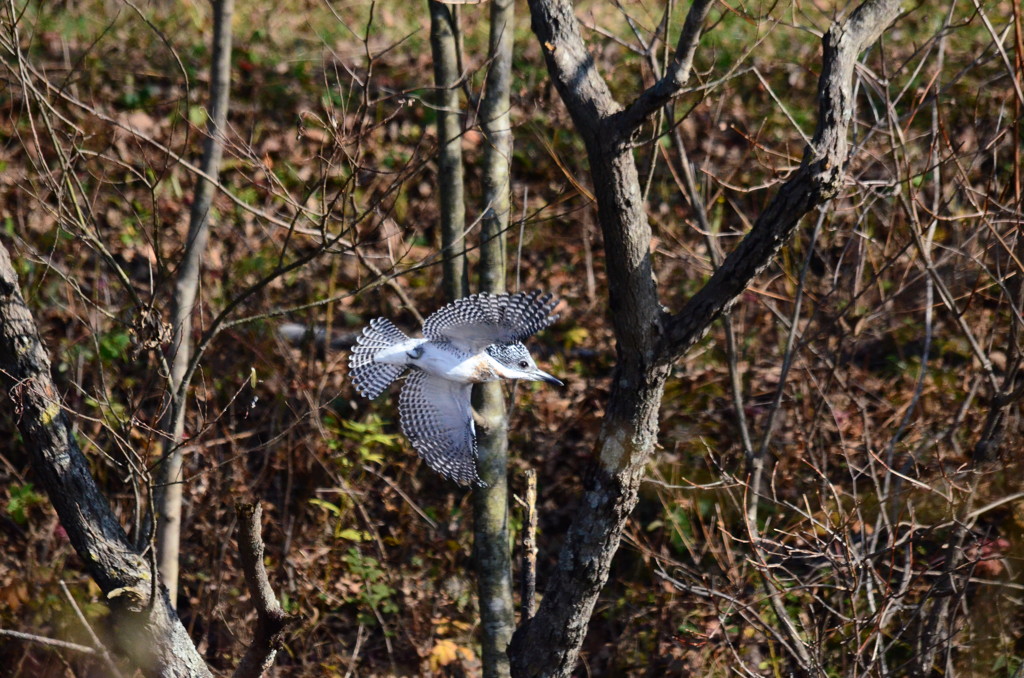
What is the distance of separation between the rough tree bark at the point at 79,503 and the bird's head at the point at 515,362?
1.53 meters

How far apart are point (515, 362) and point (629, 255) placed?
1038 millimetres

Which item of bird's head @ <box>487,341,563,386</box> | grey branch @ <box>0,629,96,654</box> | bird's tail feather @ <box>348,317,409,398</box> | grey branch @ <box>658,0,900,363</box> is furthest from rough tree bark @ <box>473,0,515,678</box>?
grey branch @ <box>0,629,96,654</box>

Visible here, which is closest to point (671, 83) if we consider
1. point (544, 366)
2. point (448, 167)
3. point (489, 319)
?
point (489, 319)

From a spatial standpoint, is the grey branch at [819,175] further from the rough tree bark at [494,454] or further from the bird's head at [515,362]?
the rough tree bark at [494,454]

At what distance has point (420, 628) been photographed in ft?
16.8

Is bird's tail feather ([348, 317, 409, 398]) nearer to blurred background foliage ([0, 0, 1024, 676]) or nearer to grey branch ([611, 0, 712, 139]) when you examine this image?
blurred background foliage ([0, 0, 1024, 676])

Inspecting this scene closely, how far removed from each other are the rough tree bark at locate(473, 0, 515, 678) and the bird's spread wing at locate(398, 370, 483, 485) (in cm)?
7

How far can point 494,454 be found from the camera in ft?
13.8

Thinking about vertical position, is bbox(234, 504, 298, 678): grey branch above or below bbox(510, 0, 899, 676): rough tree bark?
below

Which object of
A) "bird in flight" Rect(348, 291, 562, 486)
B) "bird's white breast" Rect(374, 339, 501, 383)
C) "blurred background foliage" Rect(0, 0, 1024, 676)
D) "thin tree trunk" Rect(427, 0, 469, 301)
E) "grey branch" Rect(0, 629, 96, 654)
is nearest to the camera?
"grey branch" Rect(0, 629, 96, 654)

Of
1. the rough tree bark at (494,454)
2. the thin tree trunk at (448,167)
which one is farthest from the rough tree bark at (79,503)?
the thin tree trunk at (448,167)

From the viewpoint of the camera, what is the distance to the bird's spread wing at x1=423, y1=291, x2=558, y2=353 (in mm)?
3566

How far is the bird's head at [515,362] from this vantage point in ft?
12.8

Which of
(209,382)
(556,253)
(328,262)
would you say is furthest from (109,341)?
(556,253)
